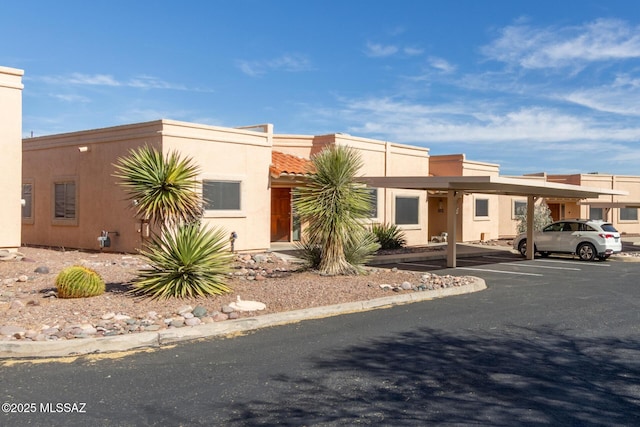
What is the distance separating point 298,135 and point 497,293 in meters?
13.0

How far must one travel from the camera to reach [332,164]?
48.8 ft

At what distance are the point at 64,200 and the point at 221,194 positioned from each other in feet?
20.5

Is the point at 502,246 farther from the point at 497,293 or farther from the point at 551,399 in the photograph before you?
the point at 551,399

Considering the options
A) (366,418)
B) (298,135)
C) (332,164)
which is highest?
(298,135)

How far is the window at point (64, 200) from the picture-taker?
69.9 feet

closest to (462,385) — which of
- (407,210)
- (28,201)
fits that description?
(28,201)

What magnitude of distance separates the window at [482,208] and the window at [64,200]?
63.5ft

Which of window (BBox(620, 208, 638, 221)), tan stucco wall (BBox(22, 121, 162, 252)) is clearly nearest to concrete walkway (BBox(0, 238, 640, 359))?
tan stucco wall (BBox(22, 121, 162, 252))

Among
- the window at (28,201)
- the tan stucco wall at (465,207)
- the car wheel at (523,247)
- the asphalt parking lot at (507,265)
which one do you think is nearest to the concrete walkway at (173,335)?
the asphalt parking lot at (507,265)

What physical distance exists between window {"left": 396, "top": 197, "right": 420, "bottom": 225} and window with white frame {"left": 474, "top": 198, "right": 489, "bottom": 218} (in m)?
5.10

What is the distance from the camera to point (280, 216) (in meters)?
24.9

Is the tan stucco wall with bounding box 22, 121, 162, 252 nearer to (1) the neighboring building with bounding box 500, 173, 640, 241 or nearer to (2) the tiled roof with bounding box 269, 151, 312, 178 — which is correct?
(2) the tiled roof with bounding box 269, 151, 312, 178

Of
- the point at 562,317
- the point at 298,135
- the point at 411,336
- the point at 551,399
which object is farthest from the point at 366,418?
the point at 298,135

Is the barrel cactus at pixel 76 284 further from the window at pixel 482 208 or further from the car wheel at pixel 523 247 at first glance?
the window at pixel 482 208
